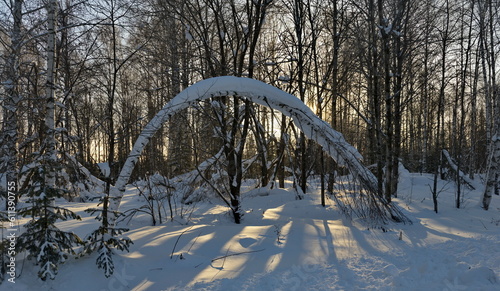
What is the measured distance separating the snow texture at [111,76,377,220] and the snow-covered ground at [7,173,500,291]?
3.20 ft

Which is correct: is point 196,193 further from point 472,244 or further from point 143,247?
point 472,244

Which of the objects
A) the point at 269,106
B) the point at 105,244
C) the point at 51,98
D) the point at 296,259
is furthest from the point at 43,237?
the point at 269,106

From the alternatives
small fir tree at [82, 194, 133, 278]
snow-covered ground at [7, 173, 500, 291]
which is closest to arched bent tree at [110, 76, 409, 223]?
small fir tree at [82, 194, 133, 278]

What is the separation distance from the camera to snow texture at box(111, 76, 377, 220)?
4117 millimetres

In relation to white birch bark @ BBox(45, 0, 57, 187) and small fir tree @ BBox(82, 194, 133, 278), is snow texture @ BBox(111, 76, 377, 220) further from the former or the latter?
white birch bark @ BBox(45, 0, 57, 187)

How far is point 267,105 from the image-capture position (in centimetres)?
473

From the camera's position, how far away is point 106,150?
1117 inches

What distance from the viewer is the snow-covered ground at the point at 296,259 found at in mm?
3316

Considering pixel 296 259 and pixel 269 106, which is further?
pixel 269 106

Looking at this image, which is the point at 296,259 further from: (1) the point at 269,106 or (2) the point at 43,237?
(2) the point at 43,237

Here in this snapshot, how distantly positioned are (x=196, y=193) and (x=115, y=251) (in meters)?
5.73

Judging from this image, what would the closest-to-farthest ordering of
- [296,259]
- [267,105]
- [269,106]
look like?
[296,259]
[269,106]
[267,105]

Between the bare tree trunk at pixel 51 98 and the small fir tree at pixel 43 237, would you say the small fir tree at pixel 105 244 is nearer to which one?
the small fir tree at pixel 43 237

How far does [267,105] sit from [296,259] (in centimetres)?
238
